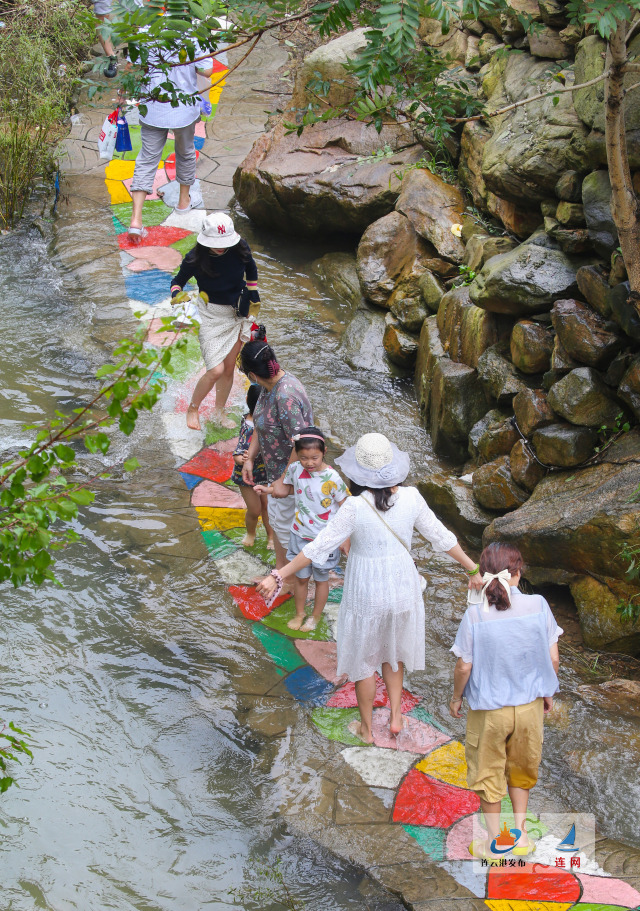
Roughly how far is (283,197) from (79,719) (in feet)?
19.7

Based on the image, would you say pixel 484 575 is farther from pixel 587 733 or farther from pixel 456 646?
pixel 587 733

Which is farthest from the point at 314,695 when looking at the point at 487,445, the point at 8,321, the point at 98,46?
the point at 98,46

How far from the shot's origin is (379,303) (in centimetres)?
Answer: 752

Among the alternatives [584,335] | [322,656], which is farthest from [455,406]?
[322,656]

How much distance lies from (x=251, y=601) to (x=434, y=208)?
4.23m

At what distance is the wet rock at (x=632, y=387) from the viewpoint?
459 cm

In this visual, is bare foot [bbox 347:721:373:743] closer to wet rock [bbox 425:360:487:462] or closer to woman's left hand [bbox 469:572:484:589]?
woman's left hand [bbox 469:572:484:589]

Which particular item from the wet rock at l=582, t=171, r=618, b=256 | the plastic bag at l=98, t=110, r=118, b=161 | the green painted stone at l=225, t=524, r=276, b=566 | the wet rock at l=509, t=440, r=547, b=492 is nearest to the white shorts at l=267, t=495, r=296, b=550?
the green painted stone at l=225, t=524, r=276, b=566

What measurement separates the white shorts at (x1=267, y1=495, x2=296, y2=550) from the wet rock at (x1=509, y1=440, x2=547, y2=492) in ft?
5.21

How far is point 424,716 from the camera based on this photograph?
4098 mm

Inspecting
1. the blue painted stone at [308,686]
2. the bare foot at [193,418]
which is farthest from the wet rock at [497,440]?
the bare foot at [193,418]

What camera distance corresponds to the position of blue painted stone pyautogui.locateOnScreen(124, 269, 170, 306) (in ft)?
25.3

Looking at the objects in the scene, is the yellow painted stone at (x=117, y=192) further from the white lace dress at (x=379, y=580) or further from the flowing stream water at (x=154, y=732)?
the white lace dress at (x=379, y=580)

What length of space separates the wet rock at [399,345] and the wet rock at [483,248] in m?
0.81
